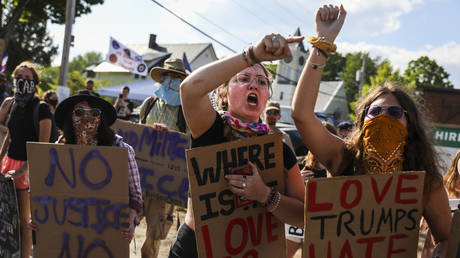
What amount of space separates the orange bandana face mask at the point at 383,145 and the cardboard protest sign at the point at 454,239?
0.34 m

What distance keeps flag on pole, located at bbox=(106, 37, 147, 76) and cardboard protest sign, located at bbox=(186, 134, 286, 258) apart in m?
15.7

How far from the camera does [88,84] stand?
10891mm

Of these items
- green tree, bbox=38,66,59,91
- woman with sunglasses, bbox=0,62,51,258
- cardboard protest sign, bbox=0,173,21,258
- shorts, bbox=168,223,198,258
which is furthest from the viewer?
green tree, bbox=38,66,59,91

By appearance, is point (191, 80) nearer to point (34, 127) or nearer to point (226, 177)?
point (226, 177)

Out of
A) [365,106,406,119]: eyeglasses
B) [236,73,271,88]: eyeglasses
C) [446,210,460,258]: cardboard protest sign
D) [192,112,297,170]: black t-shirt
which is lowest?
[446,210,460,258]: cardboard protest sign

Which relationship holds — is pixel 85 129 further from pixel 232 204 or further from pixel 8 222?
pixel 232 204

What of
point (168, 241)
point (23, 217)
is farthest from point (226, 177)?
point (168, 241)

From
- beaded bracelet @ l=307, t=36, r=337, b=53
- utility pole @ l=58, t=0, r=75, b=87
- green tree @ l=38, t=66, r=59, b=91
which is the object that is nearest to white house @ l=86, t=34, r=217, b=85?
green tree @ l=38, t=66, r=59, b=91

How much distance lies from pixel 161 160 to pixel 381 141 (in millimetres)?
2733

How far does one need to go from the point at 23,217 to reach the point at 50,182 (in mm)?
1653

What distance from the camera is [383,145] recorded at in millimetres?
2004

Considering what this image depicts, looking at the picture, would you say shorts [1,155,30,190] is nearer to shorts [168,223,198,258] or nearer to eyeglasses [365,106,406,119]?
shorts [168,223,198,258]

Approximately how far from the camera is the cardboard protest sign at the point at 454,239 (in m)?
1.78

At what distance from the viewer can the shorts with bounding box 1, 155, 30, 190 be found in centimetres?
373
